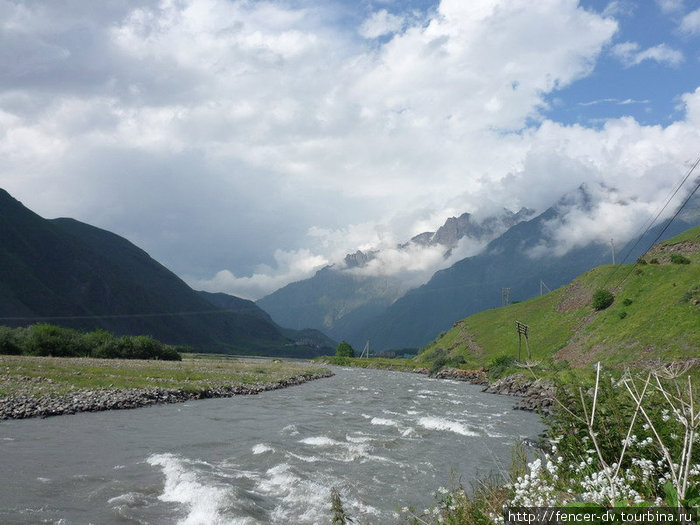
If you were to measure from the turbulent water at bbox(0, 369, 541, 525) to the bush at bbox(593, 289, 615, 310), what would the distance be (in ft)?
240

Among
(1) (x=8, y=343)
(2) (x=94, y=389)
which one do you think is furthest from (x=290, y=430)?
(1) (x=8, y=343)

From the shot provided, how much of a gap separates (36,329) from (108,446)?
80.0m

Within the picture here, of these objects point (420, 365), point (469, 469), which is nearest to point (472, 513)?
point (469, 469)

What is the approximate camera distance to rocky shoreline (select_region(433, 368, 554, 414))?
4416 centimetres

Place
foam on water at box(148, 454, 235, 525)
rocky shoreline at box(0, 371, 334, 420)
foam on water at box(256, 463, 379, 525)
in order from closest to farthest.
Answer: foam on water at box(148, 454, 235, 525) → foam on water at box(256, 463, 379, 525) → rocky shoreline at box(0, 371, 334, 420)

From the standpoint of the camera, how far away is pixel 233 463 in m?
20.1

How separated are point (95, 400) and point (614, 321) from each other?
83356 mm

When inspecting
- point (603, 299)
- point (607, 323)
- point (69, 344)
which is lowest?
point (69, 344)

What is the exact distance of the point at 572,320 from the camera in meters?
106

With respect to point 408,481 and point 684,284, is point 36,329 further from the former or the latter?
point 684,284

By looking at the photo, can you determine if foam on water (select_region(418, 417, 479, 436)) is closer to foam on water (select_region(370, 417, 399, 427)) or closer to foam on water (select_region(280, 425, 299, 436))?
foam on water (select_region(370, 417, 399, 427))

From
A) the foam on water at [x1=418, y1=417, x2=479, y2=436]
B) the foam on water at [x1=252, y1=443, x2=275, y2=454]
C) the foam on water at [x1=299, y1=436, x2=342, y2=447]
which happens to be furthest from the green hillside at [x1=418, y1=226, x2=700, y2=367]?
the foam on water at [x1=252, y1=443, x2=275, y2=454]

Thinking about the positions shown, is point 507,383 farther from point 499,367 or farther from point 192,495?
point 192,495

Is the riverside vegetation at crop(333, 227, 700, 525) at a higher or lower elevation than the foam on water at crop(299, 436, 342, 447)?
higher
